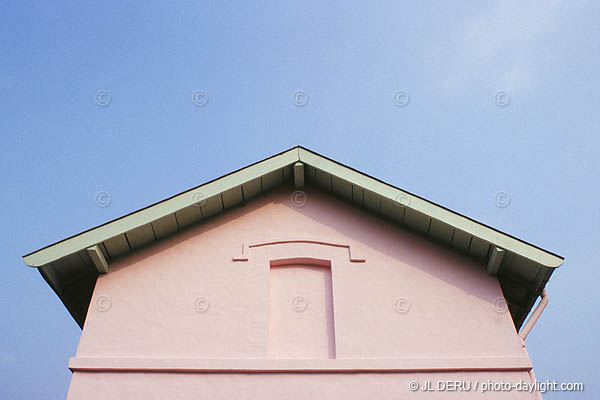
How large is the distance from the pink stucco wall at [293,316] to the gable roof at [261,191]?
23 cm

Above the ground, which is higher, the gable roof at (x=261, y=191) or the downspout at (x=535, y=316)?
the gable roof at (x=261, y=191)

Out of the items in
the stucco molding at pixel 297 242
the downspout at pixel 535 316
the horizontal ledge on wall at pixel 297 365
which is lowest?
the horizontal ledge on wall at pixel 297 365

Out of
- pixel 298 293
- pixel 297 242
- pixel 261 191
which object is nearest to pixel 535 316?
pixel 298 293

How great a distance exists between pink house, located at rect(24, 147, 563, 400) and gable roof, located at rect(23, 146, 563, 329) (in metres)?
0.02

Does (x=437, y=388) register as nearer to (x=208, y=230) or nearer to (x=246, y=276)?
(x=246, y=276)

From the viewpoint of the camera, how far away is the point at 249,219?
9.43 meters

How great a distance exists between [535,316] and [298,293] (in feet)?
12.2

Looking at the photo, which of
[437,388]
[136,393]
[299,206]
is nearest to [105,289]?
[136,393]

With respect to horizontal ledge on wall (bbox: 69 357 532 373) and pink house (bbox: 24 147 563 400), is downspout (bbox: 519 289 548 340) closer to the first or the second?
pink house (bbox: 24 147 563 400)

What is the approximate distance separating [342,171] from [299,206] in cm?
104

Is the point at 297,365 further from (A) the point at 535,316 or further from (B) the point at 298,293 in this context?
(A) the point at 535,316

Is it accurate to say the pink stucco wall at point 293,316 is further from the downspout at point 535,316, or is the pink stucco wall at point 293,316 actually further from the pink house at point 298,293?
the downspout at point 535,316

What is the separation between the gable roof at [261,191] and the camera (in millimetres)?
8305

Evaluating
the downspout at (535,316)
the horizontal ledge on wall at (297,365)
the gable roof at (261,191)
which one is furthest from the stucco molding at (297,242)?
the downspout at (535,316)
